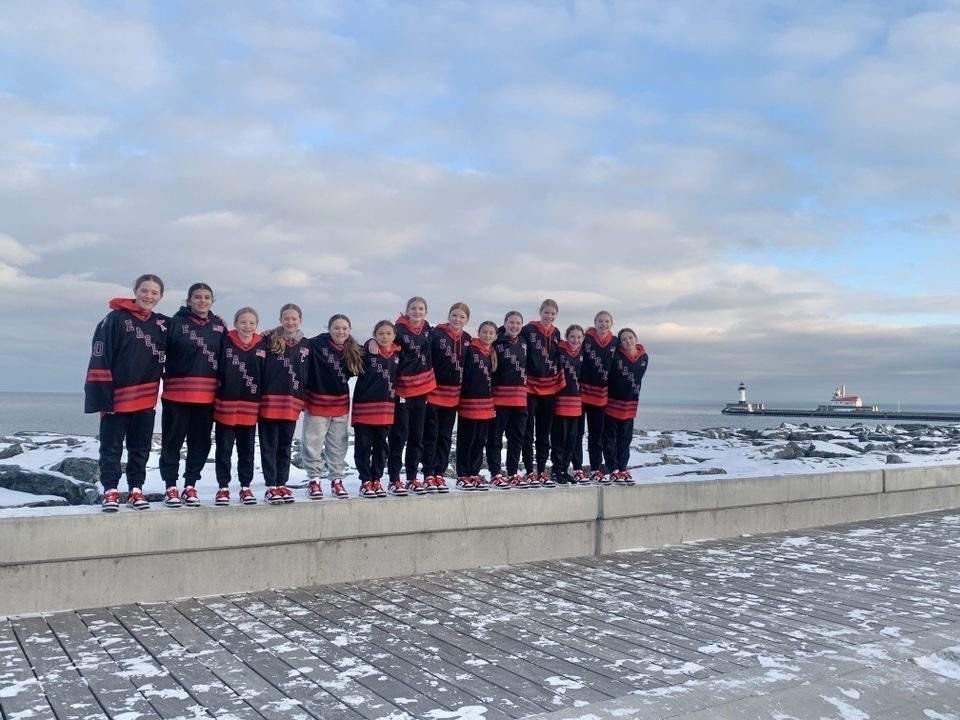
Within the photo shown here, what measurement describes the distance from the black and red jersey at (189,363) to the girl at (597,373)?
14.0 feet

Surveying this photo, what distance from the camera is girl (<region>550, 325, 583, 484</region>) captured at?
30.4 feet

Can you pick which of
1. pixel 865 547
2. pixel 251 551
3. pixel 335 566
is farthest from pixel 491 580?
pixel 865 547

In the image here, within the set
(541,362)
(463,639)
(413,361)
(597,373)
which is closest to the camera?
(463,639)

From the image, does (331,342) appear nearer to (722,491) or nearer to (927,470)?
(722,491)

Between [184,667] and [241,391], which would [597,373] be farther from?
[184,667]

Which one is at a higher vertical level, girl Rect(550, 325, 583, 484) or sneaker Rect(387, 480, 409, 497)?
girl Rect(550, 325, 583, 484)

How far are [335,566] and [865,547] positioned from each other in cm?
578

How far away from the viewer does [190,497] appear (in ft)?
21.7

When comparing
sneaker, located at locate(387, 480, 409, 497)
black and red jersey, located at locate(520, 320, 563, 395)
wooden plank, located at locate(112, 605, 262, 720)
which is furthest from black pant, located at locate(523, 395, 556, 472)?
wooden plank, located at locate(112, 605, 262, 720)

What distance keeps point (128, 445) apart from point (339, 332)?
2121 mm

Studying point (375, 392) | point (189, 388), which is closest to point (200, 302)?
point (189, 388)

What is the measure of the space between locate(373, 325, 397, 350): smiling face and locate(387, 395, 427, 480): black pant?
521 mm

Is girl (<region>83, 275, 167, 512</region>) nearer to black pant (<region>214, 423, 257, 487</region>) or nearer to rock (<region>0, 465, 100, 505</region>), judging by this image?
black pant (<region>214, 423, 257, 487</region>)

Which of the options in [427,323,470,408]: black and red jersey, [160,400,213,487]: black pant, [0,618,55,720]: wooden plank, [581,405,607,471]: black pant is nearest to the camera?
[0,618,55,720]: wooden plank
